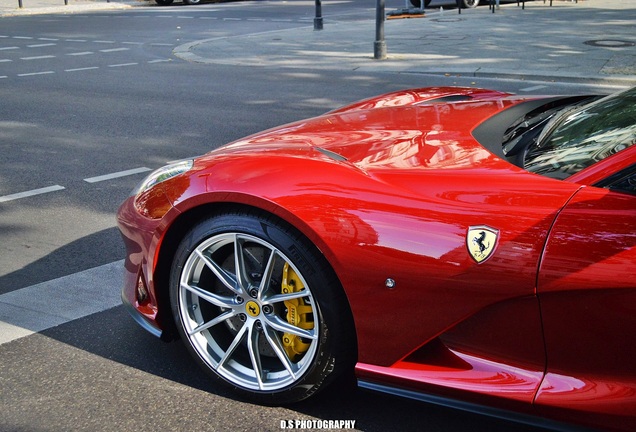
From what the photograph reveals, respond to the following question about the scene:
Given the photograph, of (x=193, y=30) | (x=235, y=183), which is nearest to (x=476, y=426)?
(x=235, y=183)

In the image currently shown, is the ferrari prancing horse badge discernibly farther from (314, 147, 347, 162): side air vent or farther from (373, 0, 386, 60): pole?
(373, 0, 386, 60): pole

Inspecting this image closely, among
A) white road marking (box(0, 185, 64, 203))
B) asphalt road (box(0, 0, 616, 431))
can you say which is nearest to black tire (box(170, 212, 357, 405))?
asphalt road (box(0, 0, 616, 431))

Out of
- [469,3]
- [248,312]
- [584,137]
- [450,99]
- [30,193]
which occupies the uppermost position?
[584,137]

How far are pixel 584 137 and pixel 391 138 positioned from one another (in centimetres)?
74

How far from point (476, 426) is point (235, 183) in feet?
4.20

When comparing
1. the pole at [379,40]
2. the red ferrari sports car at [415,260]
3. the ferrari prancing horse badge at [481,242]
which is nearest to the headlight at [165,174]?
the red ferrari sports car at [415,260]

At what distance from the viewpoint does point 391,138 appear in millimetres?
3256

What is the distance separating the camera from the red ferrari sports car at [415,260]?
98.0 inches

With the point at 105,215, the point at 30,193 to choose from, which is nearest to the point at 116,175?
the point at 30,193

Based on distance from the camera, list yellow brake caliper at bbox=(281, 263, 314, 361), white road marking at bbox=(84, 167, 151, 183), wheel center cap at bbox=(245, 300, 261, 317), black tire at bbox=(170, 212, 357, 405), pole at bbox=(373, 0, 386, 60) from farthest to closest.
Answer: pole at bbox=(373, 0, 386, 60) < white road marking at bbox=(84, 167, 151, 183) < wheel center cap at bbox=(245, 300, 261, 317) < yellow brake caliper at bbox=(281, 263, 314, 361) < black tire at bbox=(170, 212, 357, 405)

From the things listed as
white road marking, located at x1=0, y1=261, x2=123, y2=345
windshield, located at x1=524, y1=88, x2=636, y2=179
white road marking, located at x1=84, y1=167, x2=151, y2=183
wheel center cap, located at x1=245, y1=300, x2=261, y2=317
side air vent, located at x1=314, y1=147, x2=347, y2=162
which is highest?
windshield, located at x1=524, y1=88, x2=636, y2=179

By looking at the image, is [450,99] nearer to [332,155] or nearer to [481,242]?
[332,155]

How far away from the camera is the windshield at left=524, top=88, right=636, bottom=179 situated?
273 centimetres

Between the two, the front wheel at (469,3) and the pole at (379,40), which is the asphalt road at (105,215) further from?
the front wheel at (469,3)
